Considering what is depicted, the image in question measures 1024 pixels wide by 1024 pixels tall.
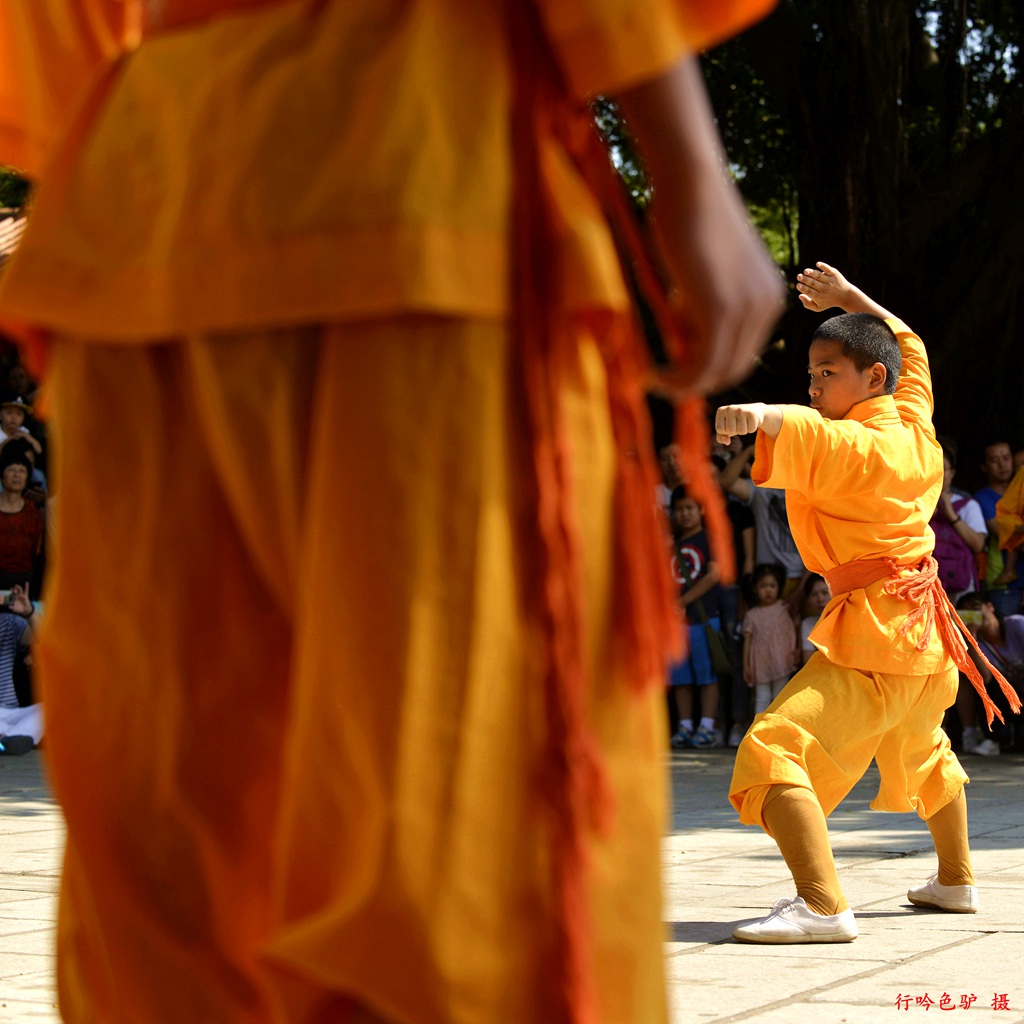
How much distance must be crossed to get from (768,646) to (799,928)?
634 cm

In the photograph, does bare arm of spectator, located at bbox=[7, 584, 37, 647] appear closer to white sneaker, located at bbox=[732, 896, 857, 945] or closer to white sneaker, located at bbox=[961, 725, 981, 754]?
white sneaker, located at bbox=[961, 725, 981, 754]

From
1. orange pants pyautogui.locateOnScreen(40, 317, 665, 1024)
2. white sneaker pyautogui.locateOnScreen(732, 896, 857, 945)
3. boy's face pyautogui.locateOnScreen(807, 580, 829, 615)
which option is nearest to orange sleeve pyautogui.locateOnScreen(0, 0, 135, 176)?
orange pants pyautogui.locateOnScreen(40, 317, 665, 1024)

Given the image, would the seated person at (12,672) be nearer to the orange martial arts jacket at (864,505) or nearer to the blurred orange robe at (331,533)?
the orange martial arts jacket at (864,505)

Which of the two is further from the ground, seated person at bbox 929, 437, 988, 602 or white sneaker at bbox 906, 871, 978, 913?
seated person at bbox 929, 437, 988, 602

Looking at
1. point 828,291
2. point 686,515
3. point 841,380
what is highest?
point 828,291

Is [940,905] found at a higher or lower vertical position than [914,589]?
lower

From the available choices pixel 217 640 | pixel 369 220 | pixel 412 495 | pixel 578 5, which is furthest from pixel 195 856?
pixel 578 5

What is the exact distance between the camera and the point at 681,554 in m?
11.2

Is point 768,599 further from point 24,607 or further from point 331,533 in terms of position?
point 331,533

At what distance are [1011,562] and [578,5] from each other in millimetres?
9611

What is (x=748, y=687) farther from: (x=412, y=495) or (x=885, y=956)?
(x=412, y=495)

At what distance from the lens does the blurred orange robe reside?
1552 millimetres

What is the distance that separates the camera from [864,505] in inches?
198

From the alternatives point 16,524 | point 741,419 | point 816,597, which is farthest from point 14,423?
point 741,419
